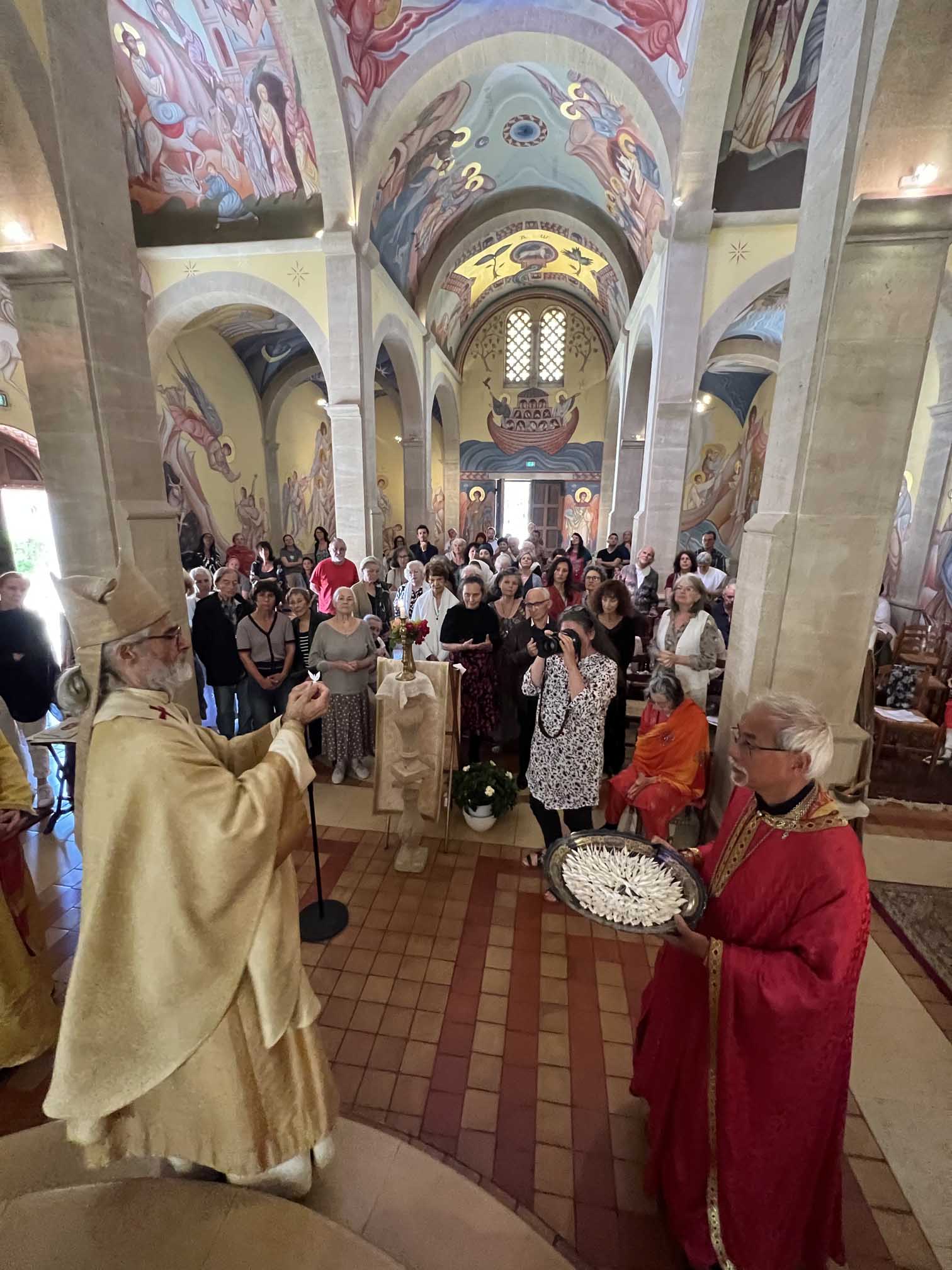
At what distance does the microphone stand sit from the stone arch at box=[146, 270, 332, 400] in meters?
7.98

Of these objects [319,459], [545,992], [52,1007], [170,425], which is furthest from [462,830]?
[319,459]

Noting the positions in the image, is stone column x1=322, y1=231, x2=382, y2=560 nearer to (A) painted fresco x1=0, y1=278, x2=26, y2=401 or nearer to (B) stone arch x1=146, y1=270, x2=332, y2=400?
(B) stone arch x1=146, y1=270, x2=332, y2=400

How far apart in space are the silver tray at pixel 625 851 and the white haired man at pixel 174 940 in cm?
87

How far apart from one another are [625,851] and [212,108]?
11.7 m

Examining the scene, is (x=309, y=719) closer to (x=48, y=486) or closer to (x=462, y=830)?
(x=462, y=830)

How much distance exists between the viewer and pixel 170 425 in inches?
479

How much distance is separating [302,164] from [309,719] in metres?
10.6

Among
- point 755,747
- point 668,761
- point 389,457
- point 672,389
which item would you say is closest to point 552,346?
point 389,457

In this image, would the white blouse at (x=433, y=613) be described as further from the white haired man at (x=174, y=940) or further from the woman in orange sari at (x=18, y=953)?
the white haired man at (x=174, y=940)

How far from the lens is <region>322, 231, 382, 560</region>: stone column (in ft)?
28.4

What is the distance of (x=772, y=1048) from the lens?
1575mm

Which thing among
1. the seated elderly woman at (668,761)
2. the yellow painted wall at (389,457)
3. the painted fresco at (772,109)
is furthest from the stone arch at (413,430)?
the seated elderly woman at (668,761)

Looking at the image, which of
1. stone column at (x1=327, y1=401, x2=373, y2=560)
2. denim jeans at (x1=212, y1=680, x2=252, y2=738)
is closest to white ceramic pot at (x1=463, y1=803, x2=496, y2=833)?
denim jeans at (x1=212, y1=680, x2=252, y2=738)

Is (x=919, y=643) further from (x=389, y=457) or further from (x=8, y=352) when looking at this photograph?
(x=389, y=457)
